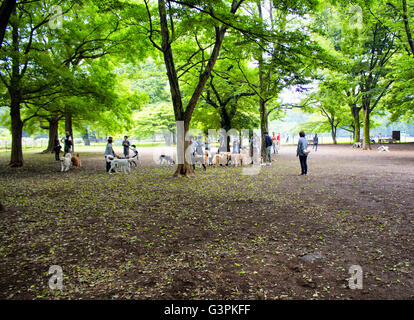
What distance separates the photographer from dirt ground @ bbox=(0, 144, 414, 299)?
3.07 meters

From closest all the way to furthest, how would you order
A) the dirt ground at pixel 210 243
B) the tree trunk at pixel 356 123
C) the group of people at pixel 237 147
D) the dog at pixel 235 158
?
the dirt ground at pixel 210 243 < the group of people at pixel 237 147 < the dog at pixel 235 158 < the tree trunk at pixel 356 123

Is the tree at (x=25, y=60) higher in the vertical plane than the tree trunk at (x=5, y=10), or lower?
higher

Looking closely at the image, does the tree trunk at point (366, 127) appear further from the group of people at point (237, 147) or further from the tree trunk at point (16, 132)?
the tree trunk at point (16, 132)

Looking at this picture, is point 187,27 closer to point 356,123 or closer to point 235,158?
point 235,158

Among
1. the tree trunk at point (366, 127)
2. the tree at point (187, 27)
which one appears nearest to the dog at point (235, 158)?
the tree at point (187, 27)

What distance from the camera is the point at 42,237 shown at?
4.74 metres

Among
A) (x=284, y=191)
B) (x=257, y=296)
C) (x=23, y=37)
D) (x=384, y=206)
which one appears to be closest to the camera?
(x=257, y=296)

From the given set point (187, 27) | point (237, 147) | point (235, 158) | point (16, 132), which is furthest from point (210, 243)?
point (16, 132)

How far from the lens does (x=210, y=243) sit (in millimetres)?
4391

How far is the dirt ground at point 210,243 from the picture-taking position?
Answer: 3.07 metres

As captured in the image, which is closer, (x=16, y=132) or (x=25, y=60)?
(x=25, y=60)
